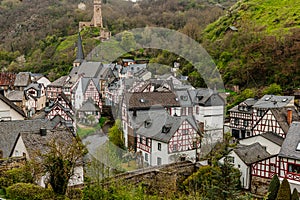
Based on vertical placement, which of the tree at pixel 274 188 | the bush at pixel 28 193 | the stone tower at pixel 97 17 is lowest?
the tree at pixel 274 188

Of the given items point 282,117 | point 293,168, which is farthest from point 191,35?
Result: point 293,168


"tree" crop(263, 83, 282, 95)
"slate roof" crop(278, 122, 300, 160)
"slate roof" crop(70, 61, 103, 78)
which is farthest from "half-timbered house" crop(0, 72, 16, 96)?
"slate roof" crop(278, 122, 300, 160)

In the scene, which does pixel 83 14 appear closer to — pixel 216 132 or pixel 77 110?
pixel 77 110

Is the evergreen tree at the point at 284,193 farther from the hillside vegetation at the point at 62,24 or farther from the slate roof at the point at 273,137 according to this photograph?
the hillside vegetation at the point at 62,24

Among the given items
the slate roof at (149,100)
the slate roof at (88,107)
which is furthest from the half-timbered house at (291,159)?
the slate roof at (88,107)

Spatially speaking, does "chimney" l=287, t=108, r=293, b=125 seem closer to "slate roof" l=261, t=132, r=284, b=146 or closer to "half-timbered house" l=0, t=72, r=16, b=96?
"slate roof" l=261, t=132, r=284, b=146

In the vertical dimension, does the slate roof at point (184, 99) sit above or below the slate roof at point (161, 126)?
above

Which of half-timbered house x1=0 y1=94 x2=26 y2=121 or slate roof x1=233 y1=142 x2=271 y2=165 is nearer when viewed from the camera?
slate roof x1=233 y1=142 x2=271 y2=165
